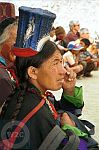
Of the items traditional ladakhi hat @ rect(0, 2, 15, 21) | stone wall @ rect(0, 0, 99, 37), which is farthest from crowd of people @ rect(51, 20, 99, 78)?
traditional ladakhi hat @ rect(0, 2, 15, 21)

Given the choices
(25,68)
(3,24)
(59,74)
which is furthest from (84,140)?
(3,24)

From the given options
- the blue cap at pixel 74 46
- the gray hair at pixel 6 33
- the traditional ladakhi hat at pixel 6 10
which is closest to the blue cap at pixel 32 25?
the gray hair at pixel 6 33

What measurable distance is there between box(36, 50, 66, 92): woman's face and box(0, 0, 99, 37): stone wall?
990 cm

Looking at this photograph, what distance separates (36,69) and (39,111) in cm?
19

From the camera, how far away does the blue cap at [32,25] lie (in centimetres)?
150

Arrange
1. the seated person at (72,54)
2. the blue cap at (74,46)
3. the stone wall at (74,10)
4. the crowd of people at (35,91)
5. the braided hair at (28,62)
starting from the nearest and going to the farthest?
the crowd of people at (35,91)
the braided hair at (28,62)
the seated person at (72,54)
the blue cap at (74,46)
the stone wall at (74,10)

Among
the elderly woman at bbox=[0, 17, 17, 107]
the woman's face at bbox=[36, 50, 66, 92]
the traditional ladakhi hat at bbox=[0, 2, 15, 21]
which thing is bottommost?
the traditional ladakhi hat at bbox=[0, 2, 15, 21]

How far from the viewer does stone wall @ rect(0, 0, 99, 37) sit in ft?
37.6

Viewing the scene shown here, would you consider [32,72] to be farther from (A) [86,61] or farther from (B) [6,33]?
(A) [86,61]

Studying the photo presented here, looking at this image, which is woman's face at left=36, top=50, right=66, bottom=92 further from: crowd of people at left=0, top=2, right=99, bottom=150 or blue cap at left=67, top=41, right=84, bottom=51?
blue cap at left=67, top=41, right=84, bottom=51

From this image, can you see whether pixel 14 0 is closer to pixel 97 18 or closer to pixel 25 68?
pixel 97 18

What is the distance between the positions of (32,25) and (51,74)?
210 mm

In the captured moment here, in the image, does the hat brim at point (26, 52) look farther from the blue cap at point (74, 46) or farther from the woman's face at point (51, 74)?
the blue cap at point (74, 46)

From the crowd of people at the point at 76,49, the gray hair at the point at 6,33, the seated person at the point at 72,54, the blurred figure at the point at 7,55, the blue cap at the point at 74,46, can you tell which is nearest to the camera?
the blurred figure at the point at 7,55
